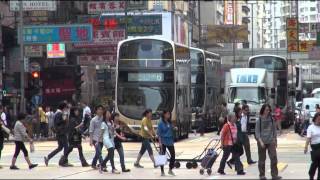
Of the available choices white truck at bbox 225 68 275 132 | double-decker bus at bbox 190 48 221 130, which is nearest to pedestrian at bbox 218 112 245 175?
double-decker bus at bbox 190 48 221 130

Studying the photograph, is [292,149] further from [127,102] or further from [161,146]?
[161,146]

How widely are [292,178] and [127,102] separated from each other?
15156 millimetres

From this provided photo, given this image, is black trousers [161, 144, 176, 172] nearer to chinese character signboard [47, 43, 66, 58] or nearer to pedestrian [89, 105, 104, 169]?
Result: pedestrian [89, 105, 104, 169]

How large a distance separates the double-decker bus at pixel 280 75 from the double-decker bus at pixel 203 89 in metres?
4.15

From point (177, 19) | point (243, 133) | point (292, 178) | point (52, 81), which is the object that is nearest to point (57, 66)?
point (52, 81)

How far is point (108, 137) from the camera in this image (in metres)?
18.4

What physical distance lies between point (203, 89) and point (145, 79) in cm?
1099

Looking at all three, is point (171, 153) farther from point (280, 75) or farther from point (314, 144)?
point (280, 75)

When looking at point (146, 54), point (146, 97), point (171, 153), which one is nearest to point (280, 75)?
point (146, 54)

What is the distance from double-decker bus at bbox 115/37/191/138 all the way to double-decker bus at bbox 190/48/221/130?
7.94m

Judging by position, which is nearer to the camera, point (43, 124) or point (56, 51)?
point (43, 124)

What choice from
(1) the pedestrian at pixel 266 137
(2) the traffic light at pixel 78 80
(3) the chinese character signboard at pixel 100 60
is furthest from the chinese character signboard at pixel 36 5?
(1) the pedestrian at pixel 266 137

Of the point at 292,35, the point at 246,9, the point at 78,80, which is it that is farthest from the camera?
the point at 246,9

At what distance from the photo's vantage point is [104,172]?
725 inches
